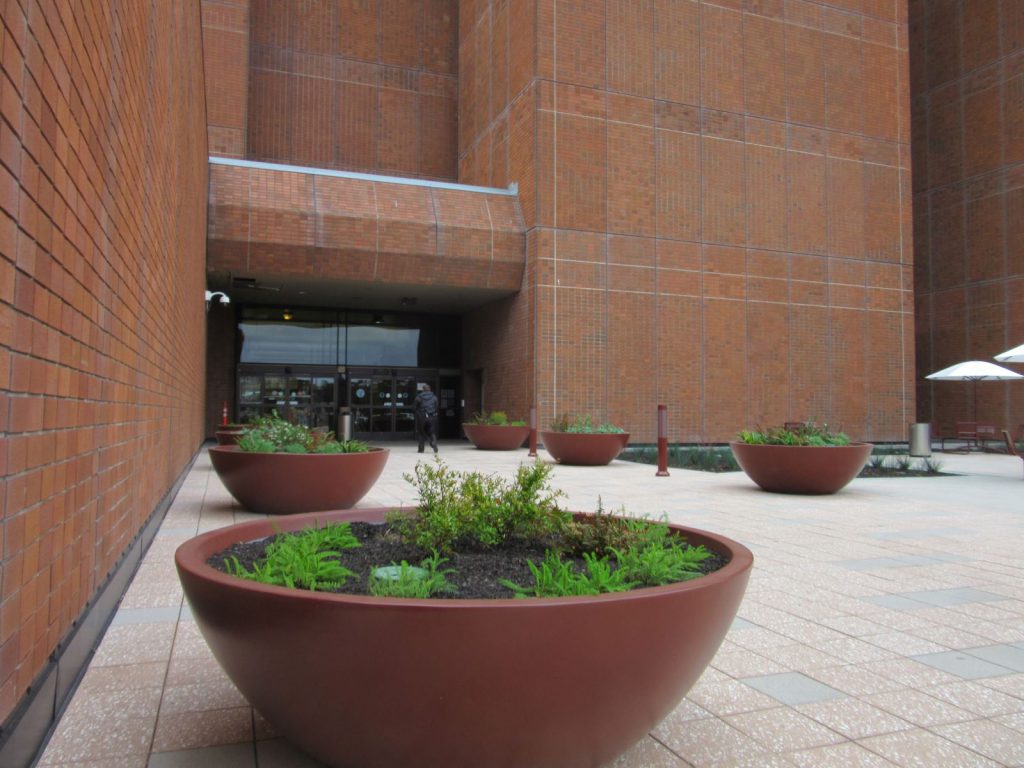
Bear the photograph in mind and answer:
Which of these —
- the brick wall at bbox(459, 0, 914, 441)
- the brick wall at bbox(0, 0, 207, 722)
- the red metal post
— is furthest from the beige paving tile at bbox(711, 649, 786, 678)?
the brick wall at bbox(459, 0, 914, 441)

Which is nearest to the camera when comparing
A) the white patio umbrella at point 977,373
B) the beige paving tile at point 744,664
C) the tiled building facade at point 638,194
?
the beige paving tile at point 744,664

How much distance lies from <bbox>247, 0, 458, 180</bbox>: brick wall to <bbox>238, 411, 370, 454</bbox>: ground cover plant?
18787 millimetres

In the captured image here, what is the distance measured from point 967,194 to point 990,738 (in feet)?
98.7

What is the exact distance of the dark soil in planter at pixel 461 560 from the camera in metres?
2.78

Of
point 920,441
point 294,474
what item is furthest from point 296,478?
point 920,441

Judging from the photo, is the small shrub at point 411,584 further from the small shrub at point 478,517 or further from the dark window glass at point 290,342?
the dark window glass at point 290,342

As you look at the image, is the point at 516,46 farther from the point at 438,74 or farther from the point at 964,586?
the point at 964,586

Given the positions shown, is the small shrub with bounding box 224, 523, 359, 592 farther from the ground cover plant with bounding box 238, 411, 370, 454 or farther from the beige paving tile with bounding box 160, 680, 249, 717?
the ground cover plant with bounding box 238, 411, 370, 454

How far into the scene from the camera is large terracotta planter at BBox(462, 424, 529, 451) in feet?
65.0

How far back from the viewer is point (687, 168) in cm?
2197

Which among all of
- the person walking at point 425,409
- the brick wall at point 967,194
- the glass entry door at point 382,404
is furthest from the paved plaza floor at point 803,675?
the brick wall at point 967,194

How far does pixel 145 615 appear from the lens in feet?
14.2

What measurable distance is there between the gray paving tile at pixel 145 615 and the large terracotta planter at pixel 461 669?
7.37 ft

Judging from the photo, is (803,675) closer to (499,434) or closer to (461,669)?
(461,669)
